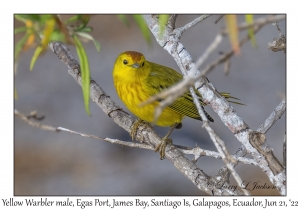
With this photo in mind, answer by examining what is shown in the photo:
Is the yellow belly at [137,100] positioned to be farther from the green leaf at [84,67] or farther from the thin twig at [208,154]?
the green leaf at [84,67]

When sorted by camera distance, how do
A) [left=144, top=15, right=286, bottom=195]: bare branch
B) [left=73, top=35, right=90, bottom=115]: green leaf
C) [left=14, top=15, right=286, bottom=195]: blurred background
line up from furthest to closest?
[left=14, top=15, right=286, bottom=195]: blurred background
[left=144, top=15, right=286, bottom=195]: bare branch
[left=73, top=35, right=90, bottom=115]: green leaf

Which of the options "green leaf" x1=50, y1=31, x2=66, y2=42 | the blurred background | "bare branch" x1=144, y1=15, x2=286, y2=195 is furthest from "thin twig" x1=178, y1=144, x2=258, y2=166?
the blurred background

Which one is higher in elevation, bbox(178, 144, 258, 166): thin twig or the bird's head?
the bird's head

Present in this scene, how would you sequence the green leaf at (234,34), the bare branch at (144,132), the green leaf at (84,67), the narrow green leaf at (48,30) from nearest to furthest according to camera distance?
the green leaf at (234,34) → the narrow green leaf at (48,30) → the green leaf at (84,67) → the bare branch at (144,132)

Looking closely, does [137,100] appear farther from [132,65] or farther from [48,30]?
[48,30]

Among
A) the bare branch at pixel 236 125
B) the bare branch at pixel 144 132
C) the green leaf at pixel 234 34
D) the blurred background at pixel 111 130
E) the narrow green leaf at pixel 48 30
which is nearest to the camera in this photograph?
the green leaf at pixel 234 34

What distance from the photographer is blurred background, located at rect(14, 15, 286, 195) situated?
385 centimetres

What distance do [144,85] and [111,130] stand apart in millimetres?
1732

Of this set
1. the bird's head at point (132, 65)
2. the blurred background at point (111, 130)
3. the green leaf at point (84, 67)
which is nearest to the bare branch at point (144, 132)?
the bird's head at point (132, 65)

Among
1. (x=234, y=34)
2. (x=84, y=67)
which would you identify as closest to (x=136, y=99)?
(x=84, y=67)

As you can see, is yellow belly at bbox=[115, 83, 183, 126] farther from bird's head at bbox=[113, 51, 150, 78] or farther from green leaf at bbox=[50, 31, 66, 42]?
green leaf at bbox=[50, 31, 66, 42]

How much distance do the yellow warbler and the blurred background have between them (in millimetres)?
1150

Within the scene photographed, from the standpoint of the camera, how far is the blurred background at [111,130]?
3.85m

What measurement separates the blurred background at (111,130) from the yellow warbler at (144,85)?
115 centimetres
